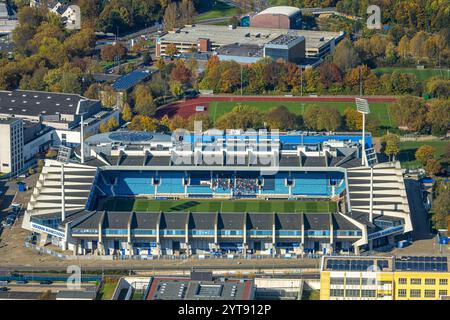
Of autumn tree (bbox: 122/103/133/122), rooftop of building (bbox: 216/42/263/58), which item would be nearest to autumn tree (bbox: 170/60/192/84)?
rooftop of building (bbox: 216/42/263/58)

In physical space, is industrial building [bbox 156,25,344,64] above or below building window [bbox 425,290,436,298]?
below

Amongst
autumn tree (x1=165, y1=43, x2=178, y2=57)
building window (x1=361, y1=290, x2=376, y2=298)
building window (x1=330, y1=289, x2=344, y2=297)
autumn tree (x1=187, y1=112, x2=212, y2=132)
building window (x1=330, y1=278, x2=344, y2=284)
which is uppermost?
building window (x1=330, y1=278, x2=344, y2=284)

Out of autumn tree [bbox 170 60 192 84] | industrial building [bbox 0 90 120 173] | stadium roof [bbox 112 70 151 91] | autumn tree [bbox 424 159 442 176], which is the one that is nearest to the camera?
autumn tree [bbox 424 159 442 176]

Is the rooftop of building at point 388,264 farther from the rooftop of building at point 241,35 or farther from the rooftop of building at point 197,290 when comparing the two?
the rooftop of building at point 241,35

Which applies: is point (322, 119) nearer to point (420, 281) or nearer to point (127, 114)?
point (127, 114)

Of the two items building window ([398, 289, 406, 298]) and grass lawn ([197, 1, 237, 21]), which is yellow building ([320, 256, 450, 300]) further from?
grass lawn ([197, 1, 237, 21])

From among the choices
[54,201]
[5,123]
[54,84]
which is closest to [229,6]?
[54,84]

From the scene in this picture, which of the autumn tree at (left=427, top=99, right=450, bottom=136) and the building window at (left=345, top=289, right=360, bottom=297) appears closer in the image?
the building window at (left=345, top=289, right=360, bottom=297)
